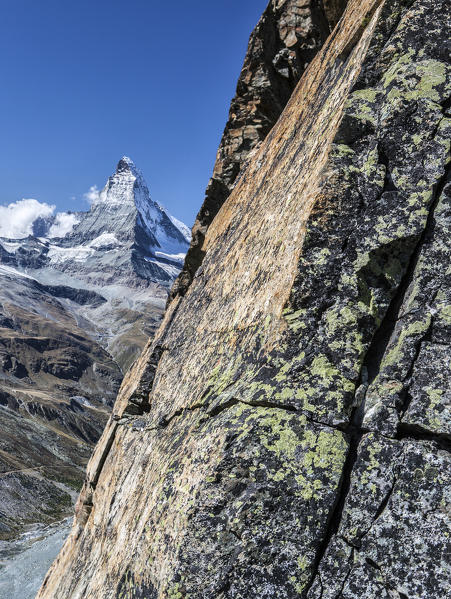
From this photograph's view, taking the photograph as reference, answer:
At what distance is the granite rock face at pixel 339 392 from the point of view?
230 inches

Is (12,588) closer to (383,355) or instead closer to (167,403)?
(167,403)

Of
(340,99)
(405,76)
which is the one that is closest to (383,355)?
(405,76)

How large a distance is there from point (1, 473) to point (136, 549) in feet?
472

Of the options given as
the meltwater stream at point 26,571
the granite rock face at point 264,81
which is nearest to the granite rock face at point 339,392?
the granite rock face at point 264,81

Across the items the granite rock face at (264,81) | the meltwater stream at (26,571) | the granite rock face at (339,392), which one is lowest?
the meltwater stream at (26,571)

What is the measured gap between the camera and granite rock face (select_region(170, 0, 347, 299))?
16516 mm

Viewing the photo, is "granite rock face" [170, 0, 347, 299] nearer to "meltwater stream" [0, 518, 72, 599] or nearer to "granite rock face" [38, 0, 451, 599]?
"granite rock face" [38, 0, 451, 599]

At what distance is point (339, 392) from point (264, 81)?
16.1m

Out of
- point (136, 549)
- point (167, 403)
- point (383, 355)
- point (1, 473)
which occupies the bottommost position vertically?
point (1, 473)

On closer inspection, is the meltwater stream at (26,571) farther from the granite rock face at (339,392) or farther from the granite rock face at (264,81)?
the granite rock face at (339,392)

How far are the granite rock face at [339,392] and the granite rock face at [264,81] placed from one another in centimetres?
774

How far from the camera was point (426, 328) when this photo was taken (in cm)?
652

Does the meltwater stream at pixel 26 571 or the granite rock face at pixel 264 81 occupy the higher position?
the granite rock face at pixel 264 81

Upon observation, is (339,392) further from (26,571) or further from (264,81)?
(26,571)
